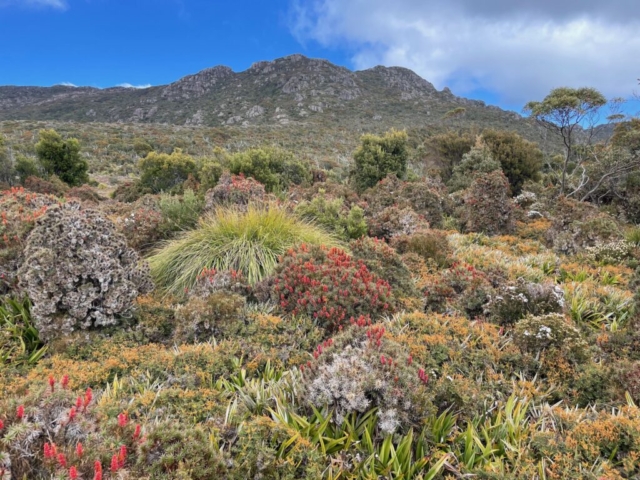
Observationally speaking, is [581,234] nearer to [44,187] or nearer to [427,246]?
[427,246]

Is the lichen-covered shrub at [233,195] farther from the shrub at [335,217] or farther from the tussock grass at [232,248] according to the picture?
the tussock grass at [232,248]

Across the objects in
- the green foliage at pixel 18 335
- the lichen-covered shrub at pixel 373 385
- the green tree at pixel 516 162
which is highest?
the green tree at pixel 516 162

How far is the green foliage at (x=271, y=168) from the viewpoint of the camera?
1506 centimetres

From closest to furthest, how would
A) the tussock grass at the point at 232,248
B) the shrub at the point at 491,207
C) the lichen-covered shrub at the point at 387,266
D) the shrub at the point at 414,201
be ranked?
the lichen-covered shrub at the point at 387,266 → the tussock grass at the point at 232,248 → the shrub at the point at 491,207 → the shrub at the point at 414,201

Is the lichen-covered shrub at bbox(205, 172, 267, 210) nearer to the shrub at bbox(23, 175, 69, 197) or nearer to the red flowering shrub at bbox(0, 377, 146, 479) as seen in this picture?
the red flowering shrub at bbox(0, 377, 146, 479)

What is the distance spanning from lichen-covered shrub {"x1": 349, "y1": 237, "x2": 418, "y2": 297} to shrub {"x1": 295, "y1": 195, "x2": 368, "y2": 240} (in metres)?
2.42

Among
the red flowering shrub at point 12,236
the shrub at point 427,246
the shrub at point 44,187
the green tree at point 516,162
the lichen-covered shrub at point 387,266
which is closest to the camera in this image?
the red flowering shrub at point 12,236

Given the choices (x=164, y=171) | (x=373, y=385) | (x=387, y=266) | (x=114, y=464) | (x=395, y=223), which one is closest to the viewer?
(x=114, y=464)

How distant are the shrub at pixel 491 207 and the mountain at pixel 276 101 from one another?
61200 millimetres

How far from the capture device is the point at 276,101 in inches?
3760

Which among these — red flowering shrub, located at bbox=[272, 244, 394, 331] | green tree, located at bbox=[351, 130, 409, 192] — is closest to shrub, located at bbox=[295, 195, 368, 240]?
red flowering shrub, located at bbox=[272, 244, 394, 331]

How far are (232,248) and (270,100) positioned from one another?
100m

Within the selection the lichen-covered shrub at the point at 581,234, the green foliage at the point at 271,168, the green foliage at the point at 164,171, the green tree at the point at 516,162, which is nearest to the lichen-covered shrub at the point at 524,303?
the lichen-covered shrub at the point at 581,234

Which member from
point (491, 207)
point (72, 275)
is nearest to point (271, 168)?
point (491, 207)
